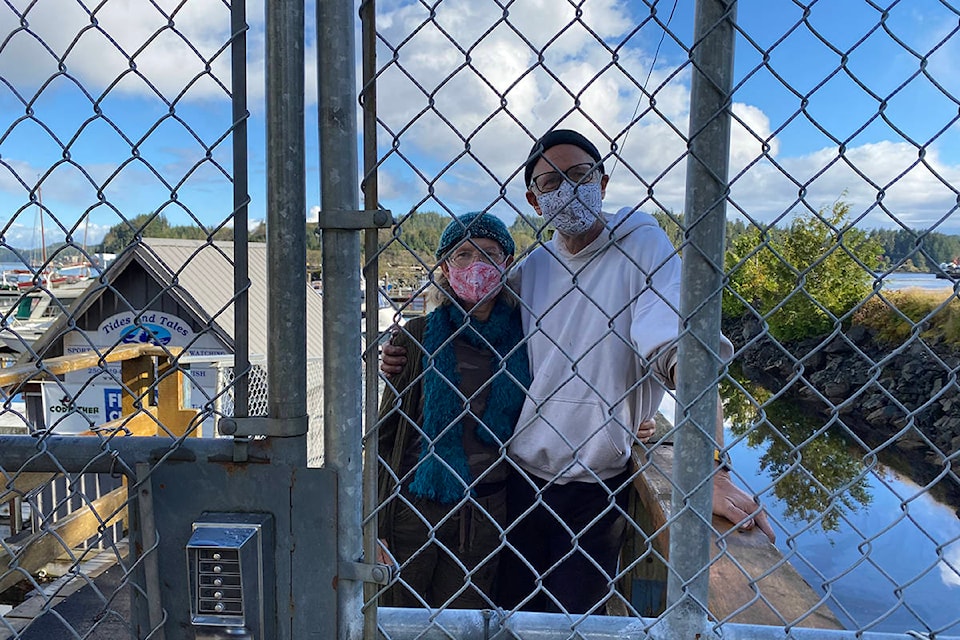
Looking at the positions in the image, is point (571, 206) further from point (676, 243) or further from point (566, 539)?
point (566, 539)

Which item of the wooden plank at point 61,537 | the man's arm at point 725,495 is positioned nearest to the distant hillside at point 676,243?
the man's arm at point 725,495

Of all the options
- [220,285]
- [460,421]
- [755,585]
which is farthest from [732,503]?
[220,285]

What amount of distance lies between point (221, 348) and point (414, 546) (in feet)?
25.6

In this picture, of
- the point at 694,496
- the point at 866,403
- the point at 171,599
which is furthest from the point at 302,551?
the point at 866,403

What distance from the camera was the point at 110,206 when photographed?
4.18ft

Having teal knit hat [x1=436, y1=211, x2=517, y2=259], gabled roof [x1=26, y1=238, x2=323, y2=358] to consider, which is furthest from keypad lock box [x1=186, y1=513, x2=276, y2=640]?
gabled roof [x1=26, y1=238, x2=323, y2=358]

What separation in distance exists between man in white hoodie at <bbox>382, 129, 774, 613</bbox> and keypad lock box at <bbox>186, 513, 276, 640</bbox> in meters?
0.87

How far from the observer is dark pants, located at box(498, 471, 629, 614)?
223cm

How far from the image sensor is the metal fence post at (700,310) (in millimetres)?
1118

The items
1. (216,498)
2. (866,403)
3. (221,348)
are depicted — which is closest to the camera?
(216,498)

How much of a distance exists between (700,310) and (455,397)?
4.04 ft

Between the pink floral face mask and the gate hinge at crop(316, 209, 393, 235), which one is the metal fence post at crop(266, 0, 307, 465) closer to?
the gate hinge at crop(316, 209, 393, 235)

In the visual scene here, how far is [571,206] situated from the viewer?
6.35ft

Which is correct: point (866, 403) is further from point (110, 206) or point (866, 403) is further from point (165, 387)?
point (110, 206)
